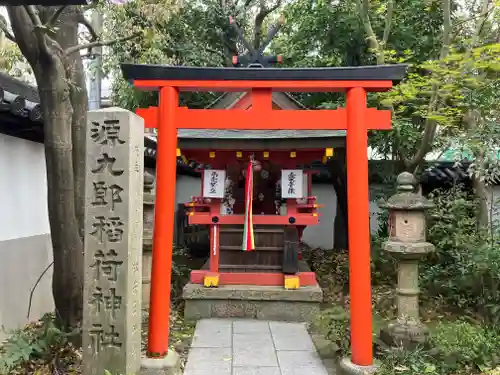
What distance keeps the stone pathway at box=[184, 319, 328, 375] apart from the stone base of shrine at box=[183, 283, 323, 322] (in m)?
0.20

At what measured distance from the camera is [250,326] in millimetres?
7551

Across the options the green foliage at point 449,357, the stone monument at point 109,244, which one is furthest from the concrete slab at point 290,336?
the stone monument at point 109,244

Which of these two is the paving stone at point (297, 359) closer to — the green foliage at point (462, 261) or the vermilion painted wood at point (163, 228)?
the vermilion painted wood at point (163, 228)

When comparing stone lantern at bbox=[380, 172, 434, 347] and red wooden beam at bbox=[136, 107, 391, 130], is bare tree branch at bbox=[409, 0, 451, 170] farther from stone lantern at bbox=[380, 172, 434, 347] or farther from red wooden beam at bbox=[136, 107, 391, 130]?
red wooden beam at bbox=[136, 107, 391, 130]

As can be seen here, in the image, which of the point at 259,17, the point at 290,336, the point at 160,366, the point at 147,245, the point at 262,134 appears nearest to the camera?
the point at 160,366

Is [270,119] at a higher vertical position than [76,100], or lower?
lower

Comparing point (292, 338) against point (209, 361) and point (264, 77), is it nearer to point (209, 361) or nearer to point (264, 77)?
point (209, 361)

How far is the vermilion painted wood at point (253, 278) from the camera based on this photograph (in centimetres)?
846

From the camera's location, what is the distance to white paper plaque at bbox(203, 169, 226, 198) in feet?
27.2

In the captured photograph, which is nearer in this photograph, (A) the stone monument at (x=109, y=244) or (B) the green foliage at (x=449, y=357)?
(A) the stone monument at (x=109, y=244)

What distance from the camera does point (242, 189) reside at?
31.4ft

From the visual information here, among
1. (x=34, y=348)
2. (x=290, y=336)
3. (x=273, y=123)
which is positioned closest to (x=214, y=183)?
(x=290, y=336)

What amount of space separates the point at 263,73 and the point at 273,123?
0.62 m

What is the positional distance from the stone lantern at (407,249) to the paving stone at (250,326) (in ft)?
7.24
